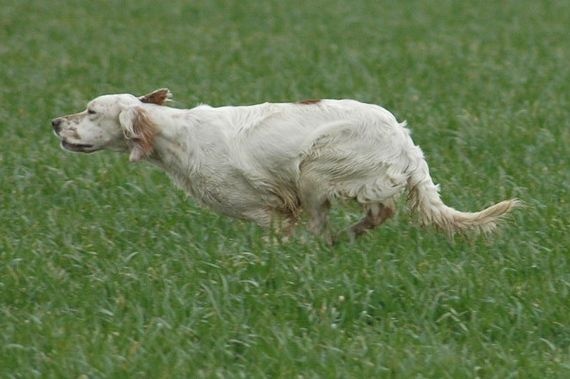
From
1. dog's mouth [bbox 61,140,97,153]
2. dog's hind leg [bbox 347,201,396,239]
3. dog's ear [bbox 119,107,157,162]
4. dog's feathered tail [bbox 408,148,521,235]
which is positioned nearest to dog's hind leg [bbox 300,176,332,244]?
dog's hind leg [bbox 347,201,396,239]

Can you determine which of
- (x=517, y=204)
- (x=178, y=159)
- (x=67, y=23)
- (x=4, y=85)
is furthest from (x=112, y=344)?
(x=67, y=23)

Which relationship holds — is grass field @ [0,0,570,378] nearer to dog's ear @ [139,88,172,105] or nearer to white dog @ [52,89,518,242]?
white dog @ [52,89,518,242]

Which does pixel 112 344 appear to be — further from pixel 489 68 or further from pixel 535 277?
pixel 489 68

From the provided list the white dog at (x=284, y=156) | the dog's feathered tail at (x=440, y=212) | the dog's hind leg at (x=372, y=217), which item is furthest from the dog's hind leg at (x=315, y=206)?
the dog's feathered tail at (x=440, y=212)

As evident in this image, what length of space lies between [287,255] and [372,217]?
27.7 inches

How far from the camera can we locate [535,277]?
19.1ft

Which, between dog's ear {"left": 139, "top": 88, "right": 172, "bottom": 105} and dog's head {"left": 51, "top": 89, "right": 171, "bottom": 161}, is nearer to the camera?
dog's head {"left": 51, "top": 89, "right": 171, "bottom": 161}

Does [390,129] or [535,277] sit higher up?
[390,129]

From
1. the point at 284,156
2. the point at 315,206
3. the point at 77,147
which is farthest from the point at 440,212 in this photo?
the point at 77,147

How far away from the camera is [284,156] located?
20.9 ft

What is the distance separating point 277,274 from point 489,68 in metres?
7.11

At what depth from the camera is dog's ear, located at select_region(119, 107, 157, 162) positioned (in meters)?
6.48

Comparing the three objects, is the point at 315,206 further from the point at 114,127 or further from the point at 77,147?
the point at 77,147

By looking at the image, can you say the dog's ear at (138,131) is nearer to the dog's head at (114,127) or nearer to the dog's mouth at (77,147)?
the dog's head at (114,127)
